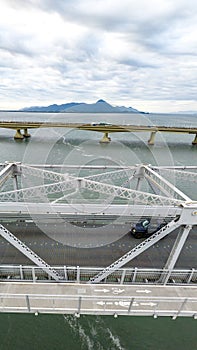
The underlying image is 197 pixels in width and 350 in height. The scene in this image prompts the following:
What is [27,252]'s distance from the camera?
15.5 m

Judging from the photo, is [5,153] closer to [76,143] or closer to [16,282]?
[76,143]

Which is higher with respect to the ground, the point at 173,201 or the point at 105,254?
the point at 173,201

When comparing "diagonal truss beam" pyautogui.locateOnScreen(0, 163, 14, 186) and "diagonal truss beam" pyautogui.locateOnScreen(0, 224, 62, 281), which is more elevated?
"diagonal truss beam" pyautogui.locateOnScreen(0, 163, 14, 186)

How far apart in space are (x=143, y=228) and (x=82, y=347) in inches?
420

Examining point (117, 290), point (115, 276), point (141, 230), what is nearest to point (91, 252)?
point (115, 276)

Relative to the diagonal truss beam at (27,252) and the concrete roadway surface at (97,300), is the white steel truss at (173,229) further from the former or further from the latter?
the diagonal truss beam at (27,252)

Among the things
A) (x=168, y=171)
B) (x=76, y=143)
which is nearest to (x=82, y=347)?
(x=168, y=171)

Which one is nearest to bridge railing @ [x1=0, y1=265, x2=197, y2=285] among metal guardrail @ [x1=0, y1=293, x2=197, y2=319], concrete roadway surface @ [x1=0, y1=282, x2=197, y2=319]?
concrete roadway surface @ [x1=0, y1=282, x2=197, y2=319]

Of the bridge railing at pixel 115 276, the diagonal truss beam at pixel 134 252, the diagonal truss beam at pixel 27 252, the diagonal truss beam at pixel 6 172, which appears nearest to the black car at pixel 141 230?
the bridge railing at pixel 115 276

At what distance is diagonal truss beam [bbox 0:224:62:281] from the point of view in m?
15.0

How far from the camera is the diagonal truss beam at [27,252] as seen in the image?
15046 mm

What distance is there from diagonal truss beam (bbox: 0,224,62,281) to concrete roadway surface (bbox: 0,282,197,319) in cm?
115

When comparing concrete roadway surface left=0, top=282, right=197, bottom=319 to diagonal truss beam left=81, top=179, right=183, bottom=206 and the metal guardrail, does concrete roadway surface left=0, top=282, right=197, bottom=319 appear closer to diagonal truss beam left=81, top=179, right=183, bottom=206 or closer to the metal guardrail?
the metal guardrail

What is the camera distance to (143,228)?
21.5 m
